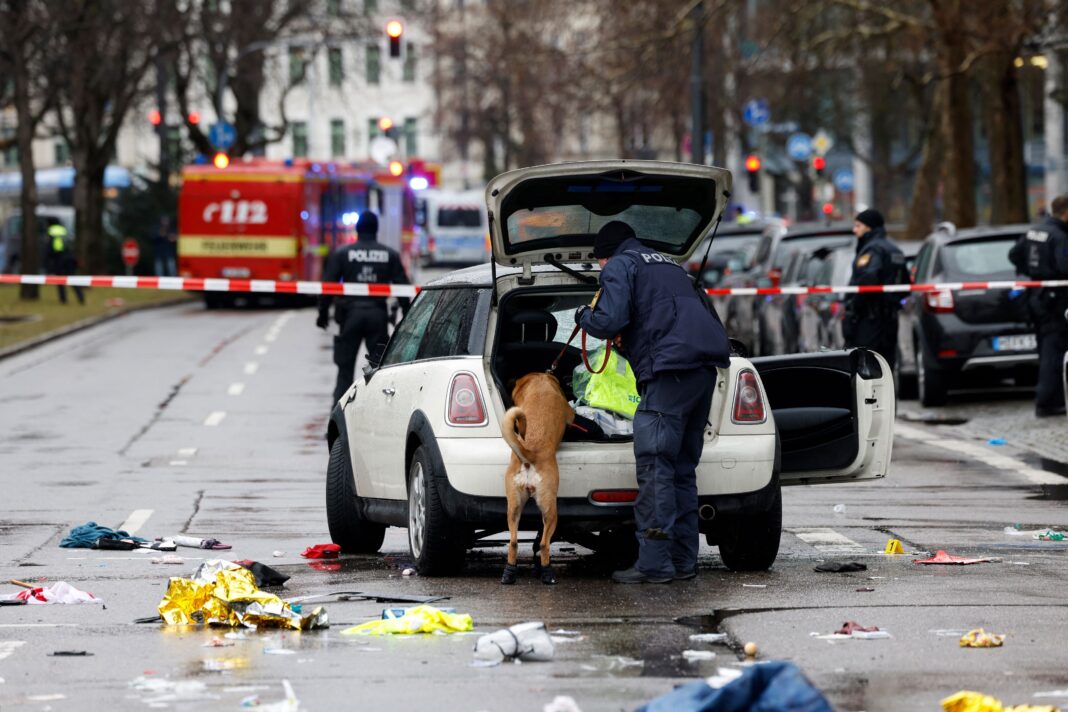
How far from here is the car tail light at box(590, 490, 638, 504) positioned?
914cm

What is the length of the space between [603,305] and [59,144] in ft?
342

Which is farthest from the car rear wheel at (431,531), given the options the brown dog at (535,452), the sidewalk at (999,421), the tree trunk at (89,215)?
the tree trunk at (89,215)

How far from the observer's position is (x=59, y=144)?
10994 cm

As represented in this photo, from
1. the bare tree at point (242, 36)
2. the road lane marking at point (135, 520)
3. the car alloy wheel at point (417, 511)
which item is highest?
the bare tree at point (242, 36)

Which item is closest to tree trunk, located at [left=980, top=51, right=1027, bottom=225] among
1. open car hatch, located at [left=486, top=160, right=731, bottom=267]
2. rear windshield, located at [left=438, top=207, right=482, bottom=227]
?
open car hatch, located at [left=486, top=160, right=731, bottom=267]

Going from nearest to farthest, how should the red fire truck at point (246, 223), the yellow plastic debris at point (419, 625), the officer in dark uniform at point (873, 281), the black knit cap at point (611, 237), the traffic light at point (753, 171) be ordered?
the yellow plastic debris at point (419, 625), the black knit cap at point (611, 237), the officer in dark uniform at point (873, 281), the traffic light at point (753, 171), the red fire truck at point (246, 223)

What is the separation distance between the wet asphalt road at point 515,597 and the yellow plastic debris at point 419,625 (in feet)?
0.28

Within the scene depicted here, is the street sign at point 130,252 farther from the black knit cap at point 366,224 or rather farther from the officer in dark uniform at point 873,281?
the black knit cap at point 366,224

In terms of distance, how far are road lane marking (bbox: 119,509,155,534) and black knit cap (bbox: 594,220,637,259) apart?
3239mm

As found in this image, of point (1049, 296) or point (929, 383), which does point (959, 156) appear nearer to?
point (929, 383)

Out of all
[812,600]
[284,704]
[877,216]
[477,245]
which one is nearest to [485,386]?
[812,600]

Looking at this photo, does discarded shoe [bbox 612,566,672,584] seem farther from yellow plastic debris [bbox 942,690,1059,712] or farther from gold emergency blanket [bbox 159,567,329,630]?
yellow plastic debris [bbox 942,690,1059,712]

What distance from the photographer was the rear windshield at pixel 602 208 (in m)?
9.59

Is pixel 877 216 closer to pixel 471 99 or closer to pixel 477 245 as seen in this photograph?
pixel 477 245
